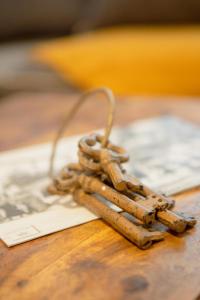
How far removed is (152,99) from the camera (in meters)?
1.45

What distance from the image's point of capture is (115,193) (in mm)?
724

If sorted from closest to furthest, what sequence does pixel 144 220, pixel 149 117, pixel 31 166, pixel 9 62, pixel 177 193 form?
pixel 144 220
pixel 177 193
pixel 31 166
pixel 149 117
pixel 9 62

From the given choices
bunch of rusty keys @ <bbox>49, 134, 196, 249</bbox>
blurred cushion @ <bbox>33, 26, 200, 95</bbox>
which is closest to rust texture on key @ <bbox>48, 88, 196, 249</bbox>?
bunch of rusty keys @ <bbox>49, 134, 196, 249</bbox>

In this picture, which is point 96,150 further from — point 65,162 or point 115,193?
point 65,162

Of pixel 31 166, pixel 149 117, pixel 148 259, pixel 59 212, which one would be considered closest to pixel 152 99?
pixel 149 117

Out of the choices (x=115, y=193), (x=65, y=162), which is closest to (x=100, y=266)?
(x=115, y=193)

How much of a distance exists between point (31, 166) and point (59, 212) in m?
0.22

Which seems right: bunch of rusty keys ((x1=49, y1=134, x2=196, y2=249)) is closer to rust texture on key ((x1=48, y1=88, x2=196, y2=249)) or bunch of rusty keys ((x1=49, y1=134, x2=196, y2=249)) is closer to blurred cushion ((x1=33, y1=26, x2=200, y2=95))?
rust texture on key ((x1=48, y1=88, x2=196, y2=249))

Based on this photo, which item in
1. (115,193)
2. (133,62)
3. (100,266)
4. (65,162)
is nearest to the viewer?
(100,266)

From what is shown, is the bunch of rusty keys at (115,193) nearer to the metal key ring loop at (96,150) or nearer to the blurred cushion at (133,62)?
the metal key ring loop at (96,150)

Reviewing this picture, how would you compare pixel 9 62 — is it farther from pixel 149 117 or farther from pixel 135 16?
pixel 149 117

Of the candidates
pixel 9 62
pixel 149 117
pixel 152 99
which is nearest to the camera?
pixel 149 117

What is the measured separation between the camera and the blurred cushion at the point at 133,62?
186 centimetres

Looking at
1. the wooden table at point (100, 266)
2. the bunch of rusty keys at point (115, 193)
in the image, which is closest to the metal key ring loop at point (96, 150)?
the bunch of rusty keys at point (115, 193)
